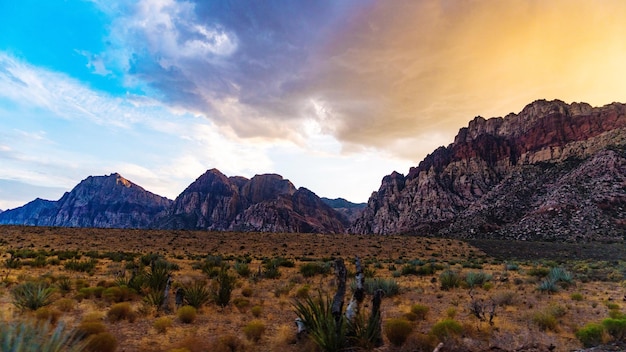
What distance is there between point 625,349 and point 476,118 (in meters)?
173

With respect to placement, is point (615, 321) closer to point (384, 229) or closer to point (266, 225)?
point (384, 229)

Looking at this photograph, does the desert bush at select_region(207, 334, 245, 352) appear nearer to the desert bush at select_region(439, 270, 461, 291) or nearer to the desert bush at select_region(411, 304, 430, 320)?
the desert bush at select_region(411, 304, 430, 320)

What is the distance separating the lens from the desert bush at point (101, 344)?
7.96 m

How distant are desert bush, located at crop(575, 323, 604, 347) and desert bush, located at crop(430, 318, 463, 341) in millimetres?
3288

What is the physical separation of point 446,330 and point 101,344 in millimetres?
8930

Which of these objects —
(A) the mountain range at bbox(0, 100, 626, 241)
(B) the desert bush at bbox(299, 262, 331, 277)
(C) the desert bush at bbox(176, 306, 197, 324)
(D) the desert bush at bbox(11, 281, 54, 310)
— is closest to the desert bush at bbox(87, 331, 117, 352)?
(C) the desert bush at bbox(176, 306, 197, 324)

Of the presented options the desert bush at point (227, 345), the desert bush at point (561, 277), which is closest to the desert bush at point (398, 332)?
the desert bush at point (227, 345)

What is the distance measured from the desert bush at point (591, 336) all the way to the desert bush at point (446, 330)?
3.29m

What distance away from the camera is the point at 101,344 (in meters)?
8.04

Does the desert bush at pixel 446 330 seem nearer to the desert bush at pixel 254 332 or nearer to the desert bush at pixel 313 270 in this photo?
the desert bush at pixel 254 332

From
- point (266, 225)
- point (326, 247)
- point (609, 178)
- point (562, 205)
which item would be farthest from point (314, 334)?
point (266, 225)

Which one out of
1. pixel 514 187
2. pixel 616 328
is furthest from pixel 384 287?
pixel 514 187

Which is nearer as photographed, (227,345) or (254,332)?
(227,345)

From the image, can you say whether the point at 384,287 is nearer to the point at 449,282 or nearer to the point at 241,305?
the point at 449,282
